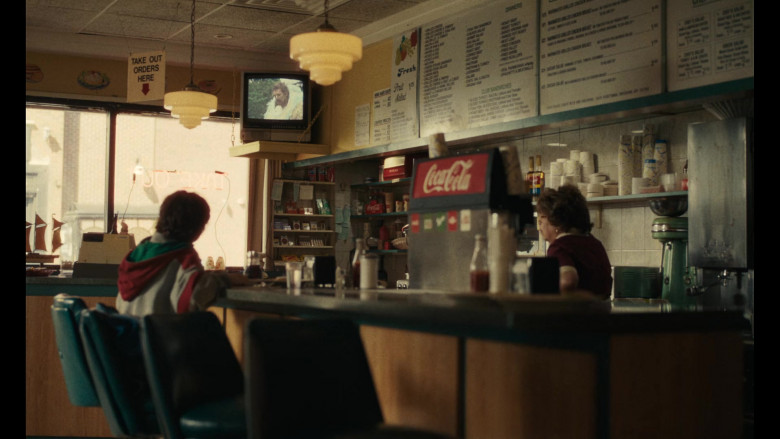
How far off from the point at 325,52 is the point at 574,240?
175 cm

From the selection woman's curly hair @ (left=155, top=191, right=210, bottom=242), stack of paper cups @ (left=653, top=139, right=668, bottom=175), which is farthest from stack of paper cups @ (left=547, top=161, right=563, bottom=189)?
woman's curly hair @ (left=155, top=191, right=210, bottom=242)

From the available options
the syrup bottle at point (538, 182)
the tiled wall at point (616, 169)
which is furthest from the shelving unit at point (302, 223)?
the tiled wall at point (616, 169)

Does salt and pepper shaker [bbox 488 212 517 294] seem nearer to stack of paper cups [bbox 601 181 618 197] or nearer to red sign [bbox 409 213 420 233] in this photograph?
red sign [bbox 409 213 420 233]

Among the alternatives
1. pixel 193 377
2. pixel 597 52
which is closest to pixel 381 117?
pixel 597 52

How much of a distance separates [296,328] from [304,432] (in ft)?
0.96

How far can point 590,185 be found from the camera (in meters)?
5.59

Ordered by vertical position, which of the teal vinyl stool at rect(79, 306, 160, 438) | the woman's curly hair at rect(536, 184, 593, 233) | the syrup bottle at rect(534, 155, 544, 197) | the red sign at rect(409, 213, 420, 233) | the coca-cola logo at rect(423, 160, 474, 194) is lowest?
the teal vinyl stool at rect(79, 306, 160, 438)

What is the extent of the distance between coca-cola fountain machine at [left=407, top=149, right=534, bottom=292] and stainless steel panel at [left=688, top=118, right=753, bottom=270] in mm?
1589

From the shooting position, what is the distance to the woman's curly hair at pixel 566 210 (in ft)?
14.3

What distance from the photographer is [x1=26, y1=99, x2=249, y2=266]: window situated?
8469 mm

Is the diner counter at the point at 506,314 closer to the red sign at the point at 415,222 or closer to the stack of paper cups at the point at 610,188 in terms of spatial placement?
the red sign at the point at 415,222

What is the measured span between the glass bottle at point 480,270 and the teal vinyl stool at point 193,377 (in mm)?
905

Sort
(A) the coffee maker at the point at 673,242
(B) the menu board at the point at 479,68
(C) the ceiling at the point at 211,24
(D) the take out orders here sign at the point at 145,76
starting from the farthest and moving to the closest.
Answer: (C) the ceiling at the point at 211,24 < (D) the take out orders here sign at the point at 145,76 < (B) the menu board at the point at 479,68 < (A) the coffee maker at the point at 673,242

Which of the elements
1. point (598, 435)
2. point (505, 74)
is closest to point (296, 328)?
point (598, 435)
